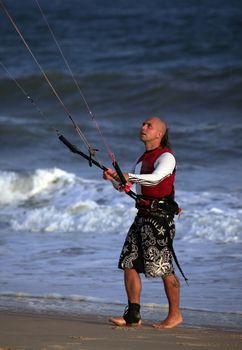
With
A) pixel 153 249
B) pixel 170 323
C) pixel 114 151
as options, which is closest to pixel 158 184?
pixel 153 249

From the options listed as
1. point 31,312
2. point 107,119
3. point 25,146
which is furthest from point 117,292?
point 107,119

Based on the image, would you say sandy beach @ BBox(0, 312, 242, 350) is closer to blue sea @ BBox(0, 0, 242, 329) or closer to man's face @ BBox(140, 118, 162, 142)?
blue sea @ BBox(0, 0, 242, 329)

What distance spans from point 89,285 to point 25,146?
29.3 feet

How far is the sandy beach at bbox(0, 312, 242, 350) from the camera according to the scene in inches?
218

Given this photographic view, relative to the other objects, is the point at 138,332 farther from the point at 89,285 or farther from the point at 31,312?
the point at 89,285

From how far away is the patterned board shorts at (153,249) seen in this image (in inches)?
245

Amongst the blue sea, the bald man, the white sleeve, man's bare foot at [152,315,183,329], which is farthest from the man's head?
the blue sea

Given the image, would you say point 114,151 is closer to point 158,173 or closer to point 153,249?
point 153,249

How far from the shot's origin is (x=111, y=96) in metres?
20.2

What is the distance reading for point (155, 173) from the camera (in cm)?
608

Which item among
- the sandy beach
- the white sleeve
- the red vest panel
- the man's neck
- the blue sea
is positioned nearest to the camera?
the sandy beach

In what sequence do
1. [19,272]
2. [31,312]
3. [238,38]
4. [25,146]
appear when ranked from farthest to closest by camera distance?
[238,38], [25,146], [19,272], [31,312]

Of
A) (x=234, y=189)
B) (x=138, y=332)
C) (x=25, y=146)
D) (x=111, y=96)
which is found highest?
(x=111, y=96)

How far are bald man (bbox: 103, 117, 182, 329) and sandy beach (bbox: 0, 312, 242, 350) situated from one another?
14 centimetres
